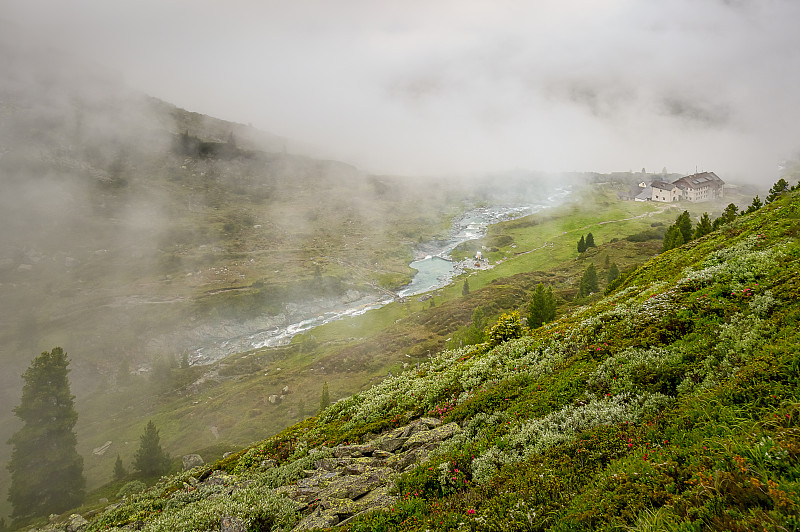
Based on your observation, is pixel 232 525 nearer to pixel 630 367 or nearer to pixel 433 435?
pixel 433 435

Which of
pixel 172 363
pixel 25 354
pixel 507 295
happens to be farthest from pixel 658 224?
pixel 25 354

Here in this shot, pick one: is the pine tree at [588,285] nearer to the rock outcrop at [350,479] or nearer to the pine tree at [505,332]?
the pine tree at [505,332]

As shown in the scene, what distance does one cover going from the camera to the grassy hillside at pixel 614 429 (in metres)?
5.92

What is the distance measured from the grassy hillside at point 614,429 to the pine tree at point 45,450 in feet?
167

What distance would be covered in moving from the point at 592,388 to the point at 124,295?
195581 millimetres

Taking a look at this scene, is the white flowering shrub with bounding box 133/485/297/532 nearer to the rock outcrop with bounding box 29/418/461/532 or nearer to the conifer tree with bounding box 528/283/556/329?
the rock outcrop with bounding box 29/418/461/532

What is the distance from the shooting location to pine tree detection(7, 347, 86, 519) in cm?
5047

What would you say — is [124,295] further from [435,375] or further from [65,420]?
[435,375]

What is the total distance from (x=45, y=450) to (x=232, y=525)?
225 ft

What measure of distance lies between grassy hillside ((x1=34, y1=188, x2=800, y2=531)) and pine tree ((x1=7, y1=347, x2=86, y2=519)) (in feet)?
167

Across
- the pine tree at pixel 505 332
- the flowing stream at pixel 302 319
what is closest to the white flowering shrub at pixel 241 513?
the pine tree at pixel 505 332

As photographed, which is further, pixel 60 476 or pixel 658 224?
pixel 658 224

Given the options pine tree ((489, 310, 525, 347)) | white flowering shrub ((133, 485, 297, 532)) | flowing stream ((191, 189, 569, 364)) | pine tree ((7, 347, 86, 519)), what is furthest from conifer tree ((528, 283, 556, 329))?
flowing stream ((191, 189, 569, 364))

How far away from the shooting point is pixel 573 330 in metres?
18.8
